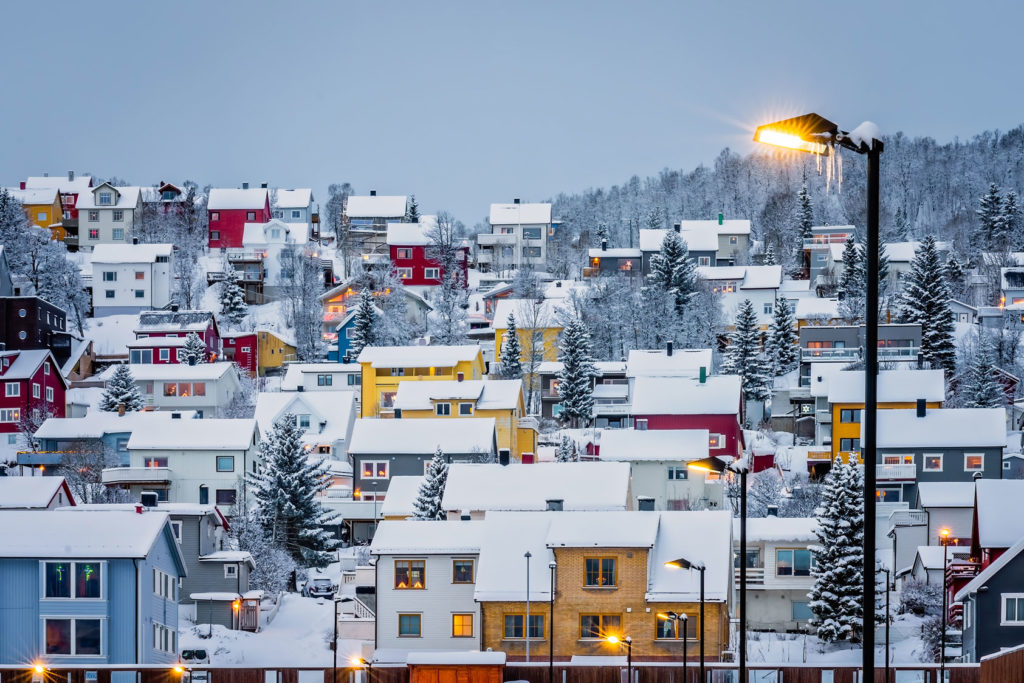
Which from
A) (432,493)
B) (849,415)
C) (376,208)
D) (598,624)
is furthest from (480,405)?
(376,208)

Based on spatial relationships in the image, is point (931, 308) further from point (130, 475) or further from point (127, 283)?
point (127, 283)

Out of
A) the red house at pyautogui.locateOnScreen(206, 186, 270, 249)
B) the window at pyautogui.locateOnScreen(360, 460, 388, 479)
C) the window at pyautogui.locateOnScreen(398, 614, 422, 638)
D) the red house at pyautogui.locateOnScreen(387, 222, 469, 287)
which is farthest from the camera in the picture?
the red house at pyautogui.locateOnScreen(206, 186, 270, 249)

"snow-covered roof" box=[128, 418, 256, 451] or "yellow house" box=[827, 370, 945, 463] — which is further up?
"yellow house" box=[827, 370, 945, 463]

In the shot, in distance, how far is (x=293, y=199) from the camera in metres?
139

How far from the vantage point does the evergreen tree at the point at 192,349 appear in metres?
99.3

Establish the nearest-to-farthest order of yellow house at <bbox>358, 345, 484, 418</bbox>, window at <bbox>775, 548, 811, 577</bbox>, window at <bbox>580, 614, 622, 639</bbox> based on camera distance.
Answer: window at <bbox>580, 614, 622, 639</bbox>, window at <bbox>775, 548, 811, 577</bbox>, yellow house at <bbox>358, 345, 484, 418</bbox>

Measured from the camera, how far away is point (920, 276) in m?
97.4

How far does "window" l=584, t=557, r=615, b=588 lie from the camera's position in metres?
48.3

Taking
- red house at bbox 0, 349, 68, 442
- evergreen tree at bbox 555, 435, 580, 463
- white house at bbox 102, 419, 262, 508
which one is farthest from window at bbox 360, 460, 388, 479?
red house at bbox 0, 349, 68, 442

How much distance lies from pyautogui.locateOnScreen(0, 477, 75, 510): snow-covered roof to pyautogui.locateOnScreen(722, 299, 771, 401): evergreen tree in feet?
141

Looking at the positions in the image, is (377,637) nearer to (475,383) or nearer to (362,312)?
(475,383)

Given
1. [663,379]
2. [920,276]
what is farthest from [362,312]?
[920,276]

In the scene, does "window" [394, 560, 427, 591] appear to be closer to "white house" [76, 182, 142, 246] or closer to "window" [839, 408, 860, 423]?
"window" [839, 408, 860, 423]

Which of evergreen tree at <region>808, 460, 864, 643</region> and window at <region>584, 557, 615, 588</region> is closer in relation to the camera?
window at <region>584, 557, 615, 588</region>
